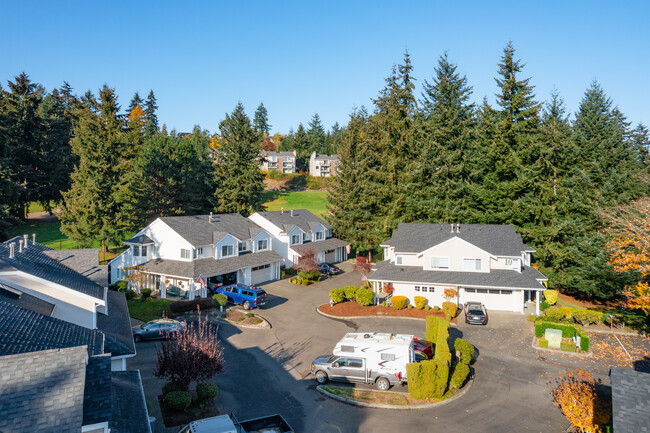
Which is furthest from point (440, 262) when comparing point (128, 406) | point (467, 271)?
point (128, 406)

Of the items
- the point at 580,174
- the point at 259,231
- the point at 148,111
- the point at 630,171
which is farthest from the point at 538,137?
the point at 148,111

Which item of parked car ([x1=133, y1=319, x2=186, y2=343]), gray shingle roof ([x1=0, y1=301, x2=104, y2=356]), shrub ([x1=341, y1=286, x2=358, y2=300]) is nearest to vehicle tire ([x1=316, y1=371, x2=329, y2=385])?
gray shingle roof ([x1=0, y1=301, x2=104, y2=356])

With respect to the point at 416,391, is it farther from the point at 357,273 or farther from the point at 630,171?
the point at 630,171

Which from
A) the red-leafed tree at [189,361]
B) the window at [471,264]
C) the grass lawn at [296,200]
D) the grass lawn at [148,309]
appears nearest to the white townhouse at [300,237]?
the grass lawn at [148,309]

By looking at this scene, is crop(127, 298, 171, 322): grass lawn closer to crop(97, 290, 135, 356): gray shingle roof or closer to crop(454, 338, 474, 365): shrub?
crop(97, 290, 135, 356): gray shingle roof

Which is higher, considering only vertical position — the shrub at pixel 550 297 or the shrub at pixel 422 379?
the shrub at pixel 550 297

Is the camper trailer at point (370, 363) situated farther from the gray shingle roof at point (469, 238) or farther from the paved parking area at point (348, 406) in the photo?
the gray shingle roof at point (469, 238)

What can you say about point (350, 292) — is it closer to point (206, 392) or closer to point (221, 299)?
point (221, 299)
